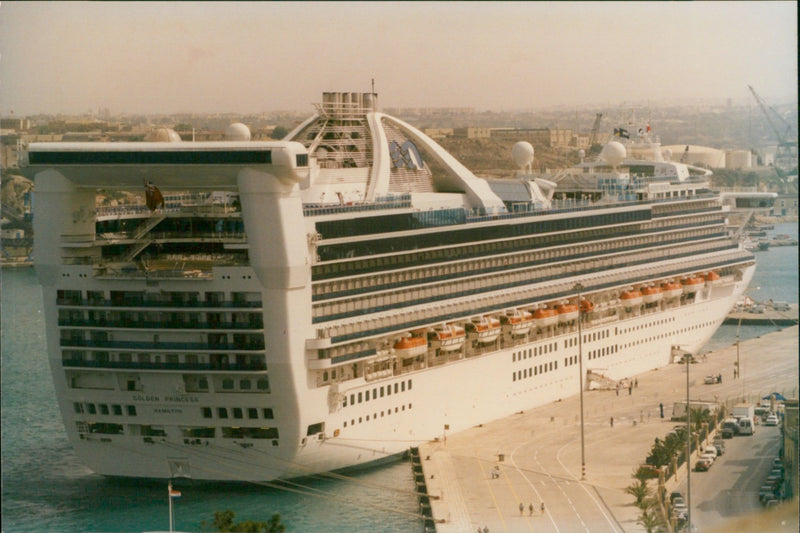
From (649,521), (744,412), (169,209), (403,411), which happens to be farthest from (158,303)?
(744,412)

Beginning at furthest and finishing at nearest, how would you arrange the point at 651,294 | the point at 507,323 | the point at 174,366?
1. the point at 651,294
2. the point at 507,323
3. the point at 174,366

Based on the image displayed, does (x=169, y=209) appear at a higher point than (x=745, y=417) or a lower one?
higher

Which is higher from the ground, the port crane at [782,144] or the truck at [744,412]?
the port crane at [782,144]

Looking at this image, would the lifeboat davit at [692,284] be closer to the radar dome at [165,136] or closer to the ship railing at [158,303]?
the radar dome at [165,136]

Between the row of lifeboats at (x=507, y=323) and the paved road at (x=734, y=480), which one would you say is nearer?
the paved road at (x=734, y=480)

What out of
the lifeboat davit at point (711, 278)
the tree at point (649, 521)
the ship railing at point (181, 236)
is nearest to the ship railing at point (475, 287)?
the lifeboat davit at point (711, 278)

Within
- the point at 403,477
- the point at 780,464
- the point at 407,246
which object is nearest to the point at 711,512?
the point at 780,464

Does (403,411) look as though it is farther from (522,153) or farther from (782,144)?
(782,144)
